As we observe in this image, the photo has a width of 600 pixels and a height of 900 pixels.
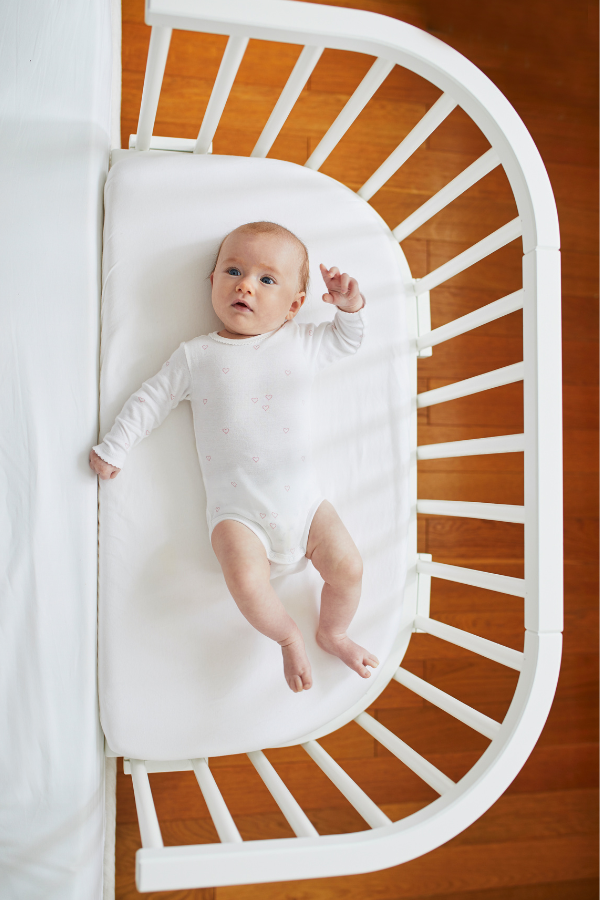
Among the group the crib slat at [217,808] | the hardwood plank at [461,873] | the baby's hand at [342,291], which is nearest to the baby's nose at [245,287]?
the baby's hand at [342,291]

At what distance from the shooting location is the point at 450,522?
1.36 meters

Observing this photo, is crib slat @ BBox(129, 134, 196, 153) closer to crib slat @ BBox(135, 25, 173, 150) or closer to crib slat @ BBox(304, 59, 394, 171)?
crib slat @ BBox(135, 25, 173, 150)

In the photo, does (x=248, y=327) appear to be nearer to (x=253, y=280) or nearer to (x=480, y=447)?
(x=253, y=280)

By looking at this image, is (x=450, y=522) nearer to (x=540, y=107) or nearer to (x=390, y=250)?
(x=390, y=250)

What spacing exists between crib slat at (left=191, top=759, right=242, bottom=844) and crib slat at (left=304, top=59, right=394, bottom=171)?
91cm

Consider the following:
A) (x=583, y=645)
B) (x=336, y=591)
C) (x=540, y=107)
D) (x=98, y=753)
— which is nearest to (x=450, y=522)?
(x=583, y=645)

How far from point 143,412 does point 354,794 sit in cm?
58

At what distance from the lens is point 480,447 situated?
2.89 ft

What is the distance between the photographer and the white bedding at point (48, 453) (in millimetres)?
805

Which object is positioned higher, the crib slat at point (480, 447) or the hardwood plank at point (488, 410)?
the hardwood plank at point (488, 410)

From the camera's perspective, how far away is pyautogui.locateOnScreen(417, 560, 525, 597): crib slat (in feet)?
2.64

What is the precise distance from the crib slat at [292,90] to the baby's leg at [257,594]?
585 mm

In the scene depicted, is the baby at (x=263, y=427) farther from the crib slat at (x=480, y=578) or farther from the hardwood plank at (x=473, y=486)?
the hardwood plank at (x=473, y=486)

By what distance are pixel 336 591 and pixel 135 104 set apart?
105 cm
